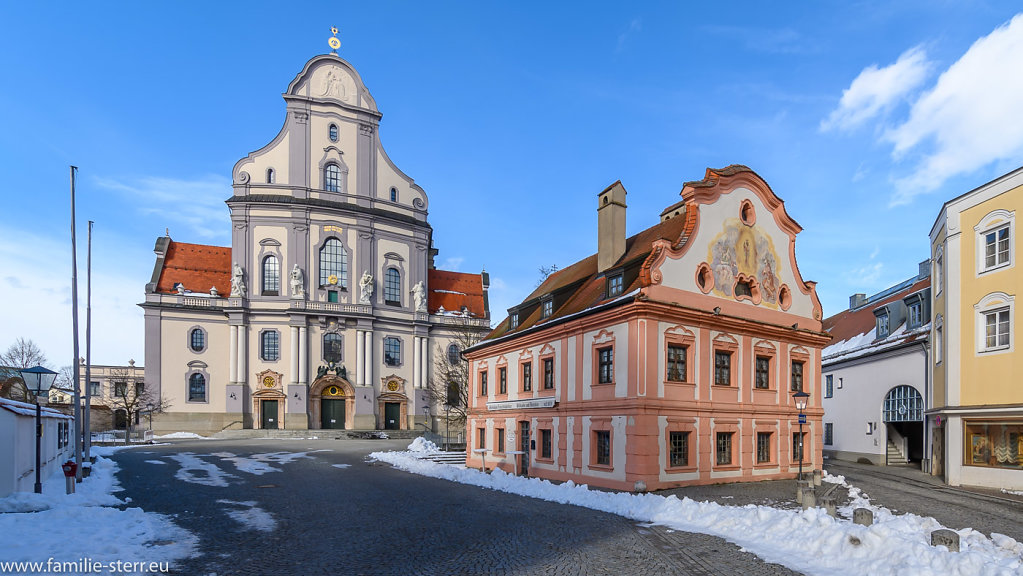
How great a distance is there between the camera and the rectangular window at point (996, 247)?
2248 cm

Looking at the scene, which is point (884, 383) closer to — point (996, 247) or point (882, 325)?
point (882, 325)

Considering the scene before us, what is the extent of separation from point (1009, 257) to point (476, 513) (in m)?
19.9

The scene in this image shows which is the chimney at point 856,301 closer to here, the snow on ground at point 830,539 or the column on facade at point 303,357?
the snow on ground at point 830,539

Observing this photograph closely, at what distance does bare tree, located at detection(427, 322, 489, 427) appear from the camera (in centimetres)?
5314

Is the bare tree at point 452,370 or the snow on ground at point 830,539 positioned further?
the bare tree at point 452,370

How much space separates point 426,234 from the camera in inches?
2514

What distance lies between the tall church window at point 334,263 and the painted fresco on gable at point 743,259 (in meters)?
41.5

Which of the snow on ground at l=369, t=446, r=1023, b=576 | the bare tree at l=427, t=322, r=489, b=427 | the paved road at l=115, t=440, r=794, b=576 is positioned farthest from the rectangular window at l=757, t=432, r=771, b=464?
the bare tree at l=427, t=322, r=489, b=427

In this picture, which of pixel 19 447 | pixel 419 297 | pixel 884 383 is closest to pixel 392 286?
pixel 419 297

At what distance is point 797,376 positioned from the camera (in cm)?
2606

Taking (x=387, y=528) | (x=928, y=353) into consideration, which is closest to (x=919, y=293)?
(x=928, y=353)

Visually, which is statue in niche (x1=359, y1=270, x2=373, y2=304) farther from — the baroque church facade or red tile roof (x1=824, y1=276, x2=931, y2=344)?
red tile roof (x1=824, y1=276, x2=931, y2=344)
